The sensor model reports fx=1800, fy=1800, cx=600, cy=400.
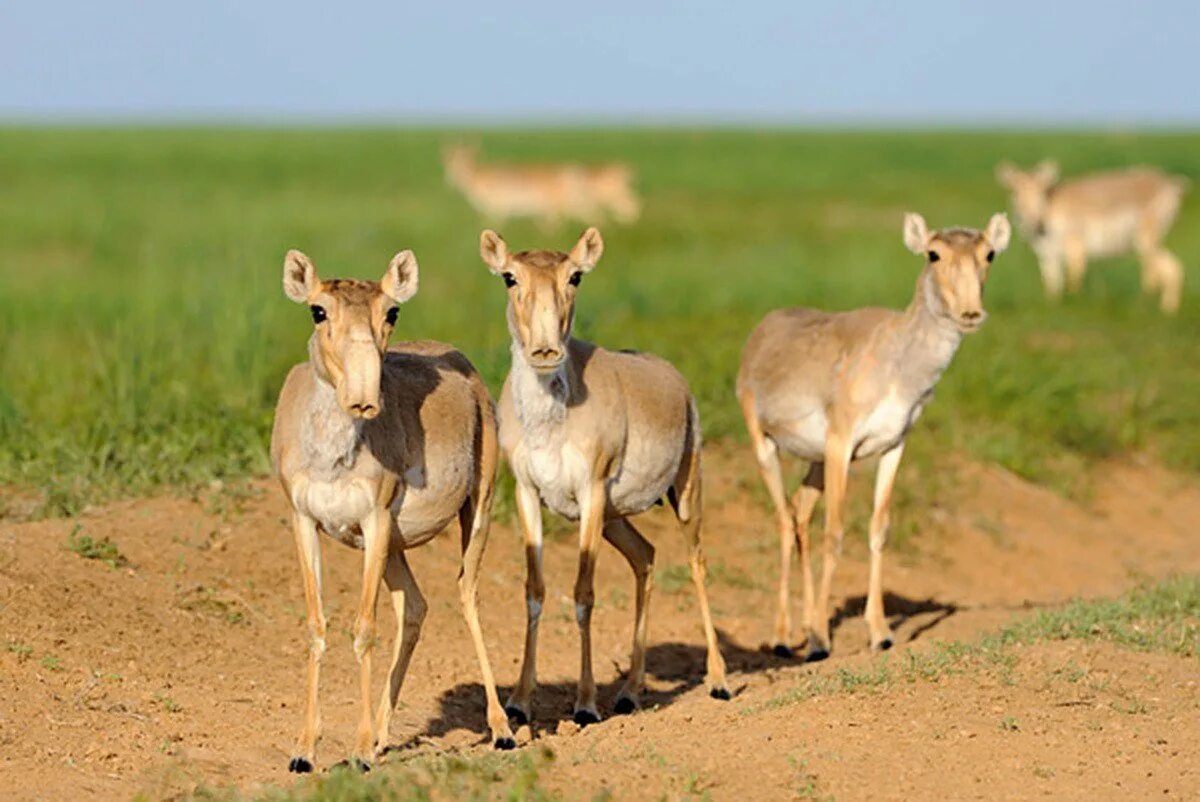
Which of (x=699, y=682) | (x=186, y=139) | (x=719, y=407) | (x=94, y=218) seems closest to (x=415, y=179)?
(x=94, y=218)

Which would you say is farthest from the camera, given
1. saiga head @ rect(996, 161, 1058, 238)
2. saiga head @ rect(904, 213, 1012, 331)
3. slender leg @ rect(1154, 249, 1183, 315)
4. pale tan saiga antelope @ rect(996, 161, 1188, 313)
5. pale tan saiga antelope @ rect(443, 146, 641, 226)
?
pale tan saiga antelope @ rect(443, 146, 641, 226)

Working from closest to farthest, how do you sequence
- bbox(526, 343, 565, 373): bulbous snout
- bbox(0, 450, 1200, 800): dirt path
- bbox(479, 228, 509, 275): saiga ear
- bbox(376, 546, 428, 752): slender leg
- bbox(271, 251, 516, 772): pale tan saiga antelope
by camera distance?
bbox(0, 450, 1200, 800): dirt path
bbox(271, 251, 516, 772): pale tan saiga antelope
bbox(526, 343, 565, 373): bulbous snout
bbox(376, 546, 428, 752): slender leg
bbox(479, 228, 509, 275): saiga ear

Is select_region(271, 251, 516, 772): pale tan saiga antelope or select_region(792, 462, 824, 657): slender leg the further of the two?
select_region(792, 462, 824, 657): slender leg

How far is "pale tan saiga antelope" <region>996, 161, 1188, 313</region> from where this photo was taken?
88.5ft

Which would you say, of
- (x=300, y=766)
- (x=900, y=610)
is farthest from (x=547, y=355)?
(x=900, y=610)

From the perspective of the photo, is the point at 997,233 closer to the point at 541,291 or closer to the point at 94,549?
the point at 541,291

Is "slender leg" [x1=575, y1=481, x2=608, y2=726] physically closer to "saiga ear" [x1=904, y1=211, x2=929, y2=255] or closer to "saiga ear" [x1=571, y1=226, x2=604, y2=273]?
"saiga ear" [x1=571, y1=226, x2=604, y2=273]

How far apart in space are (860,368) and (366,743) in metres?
4.65

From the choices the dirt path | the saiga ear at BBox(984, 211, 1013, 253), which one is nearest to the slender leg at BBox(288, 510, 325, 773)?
the dirt path

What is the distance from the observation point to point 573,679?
10.4m

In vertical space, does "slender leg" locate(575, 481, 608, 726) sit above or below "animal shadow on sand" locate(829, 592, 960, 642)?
above

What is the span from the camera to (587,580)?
30.3 ft

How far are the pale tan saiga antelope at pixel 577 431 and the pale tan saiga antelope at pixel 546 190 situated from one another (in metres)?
37.3

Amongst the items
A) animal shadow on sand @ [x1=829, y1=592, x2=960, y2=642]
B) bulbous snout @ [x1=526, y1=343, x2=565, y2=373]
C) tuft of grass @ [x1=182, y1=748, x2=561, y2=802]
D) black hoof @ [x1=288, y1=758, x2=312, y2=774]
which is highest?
bulbous snout @ [x1=526, y1=343, x2=565, y2=373]
